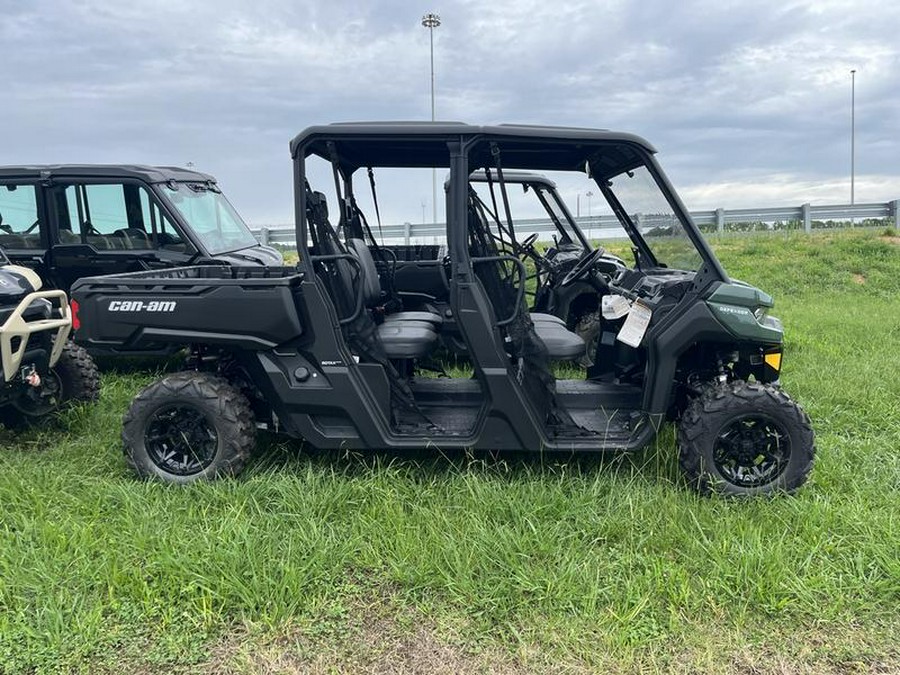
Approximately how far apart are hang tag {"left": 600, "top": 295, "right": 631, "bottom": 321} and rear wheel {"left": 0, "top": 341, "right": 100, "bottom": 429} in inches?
141

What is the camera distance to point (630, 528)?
3.07 m

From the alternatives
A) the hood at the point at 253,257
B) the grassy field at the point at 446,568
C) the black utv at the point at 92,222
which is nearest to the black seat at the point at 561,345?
the grassy field at the point at 446,568

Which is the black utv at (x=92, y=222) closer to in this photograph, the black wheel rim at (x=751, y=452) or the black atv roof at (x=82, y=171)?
the black atv roof at (x=82, y=171)

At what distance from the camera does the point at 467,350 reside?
3594mm

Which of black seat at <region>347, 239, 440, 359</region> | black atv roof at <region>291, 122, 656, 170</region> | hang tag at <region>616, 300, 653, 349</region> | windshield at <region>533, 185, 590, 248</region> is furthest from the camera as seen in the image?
windshield at <region>533, 185, 590, 248</region>

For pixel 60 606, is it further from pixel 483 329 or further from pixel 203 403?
pixel 483 329

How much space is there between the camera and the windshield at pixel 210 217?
652 centimetres

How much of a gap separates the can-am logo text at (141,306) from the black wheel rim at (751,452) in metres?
2.87

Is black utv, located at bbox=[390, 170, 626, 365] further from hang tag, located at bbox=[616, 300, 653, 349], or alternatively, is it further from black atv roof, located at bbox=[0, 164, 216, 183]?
black atv roof, located at bbox=[0, 164, 216, 183]

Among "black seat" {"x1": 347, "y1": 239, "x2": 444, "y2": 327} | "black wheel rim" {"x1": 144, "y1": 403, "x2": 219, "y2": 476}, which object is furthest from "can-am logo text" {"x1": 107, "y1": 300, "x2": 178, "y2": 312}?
"black seat" {"x1": 347, "y1": 239, "x2": 444, "y2": 327}

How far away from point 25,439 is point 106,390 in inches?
42.3

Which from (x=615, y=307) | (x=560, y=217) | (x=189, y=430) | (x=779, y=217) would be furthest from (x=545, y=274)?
(x=779, y=217)

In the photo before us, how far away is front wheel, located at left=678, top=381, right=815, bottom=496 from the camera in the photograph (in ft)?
11.0

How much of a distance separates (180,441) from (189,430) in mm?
87
